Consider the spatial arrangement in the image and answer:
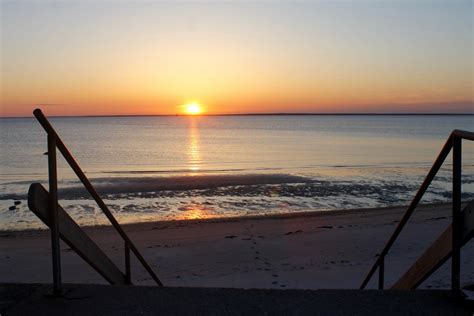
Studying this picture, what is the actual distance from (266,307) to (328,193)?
16319mm

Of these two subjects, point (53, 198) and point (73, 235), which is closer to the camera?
point (53, 198)

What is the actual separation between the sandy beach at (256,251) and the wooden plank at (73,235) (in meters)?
4.12

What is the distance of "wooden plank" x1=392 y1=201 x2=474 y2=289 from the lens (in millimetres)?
3074

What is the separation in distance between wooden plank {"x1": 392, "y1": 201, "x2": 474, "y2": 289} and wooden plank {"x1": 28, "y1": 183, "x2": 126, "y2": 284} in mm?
2614

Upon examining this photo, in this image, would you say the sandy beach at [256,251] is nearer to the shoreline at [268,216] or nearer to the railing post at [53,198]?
the shoreline at [268,216]

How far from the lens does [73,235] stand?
134 inches

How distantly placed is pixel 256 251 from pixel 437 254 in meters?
6.87

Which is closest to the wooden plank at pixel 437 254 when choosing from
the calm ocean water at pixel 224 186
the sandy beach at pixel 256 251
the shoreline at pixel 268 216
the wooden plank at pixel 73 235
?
the wooden plank at pixel 73 235

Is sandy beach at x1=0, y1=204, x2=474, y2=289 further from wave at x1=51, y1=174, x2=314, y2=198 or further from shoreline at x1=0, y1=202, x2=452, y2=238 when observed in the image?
wave at x1=51, y1=174, x2=314, y2=198

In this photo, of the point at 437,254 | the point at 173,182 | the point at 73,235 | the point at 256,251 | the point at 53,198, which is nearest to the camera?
the point at 53,198

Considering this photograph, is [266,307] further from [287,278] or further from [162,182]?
[162,182]

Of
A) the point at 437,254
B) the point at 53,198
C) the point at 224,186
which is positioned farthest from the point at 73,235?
the point at 224,186

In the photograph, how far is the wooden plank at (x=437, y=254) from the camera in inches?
121

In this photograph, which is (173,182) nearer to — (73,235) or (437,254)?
(73,235)
